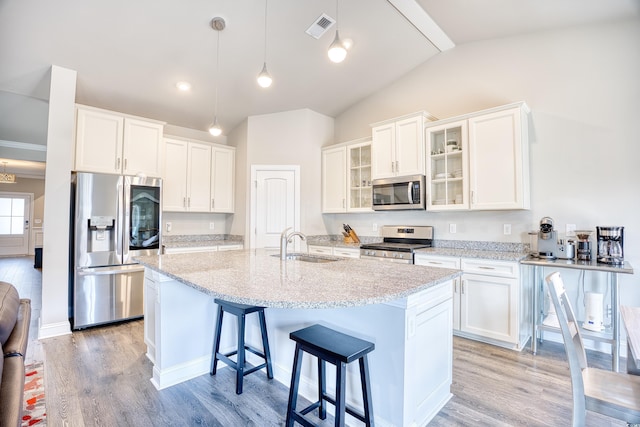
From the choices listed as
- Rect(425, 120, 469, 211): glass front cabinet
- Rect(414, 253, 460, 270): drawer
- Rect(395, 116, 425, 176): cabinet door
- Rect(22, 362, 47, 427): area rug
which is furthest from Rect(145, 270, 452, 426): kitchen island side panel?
Rect(395, 116, 425, 176): cabinet door

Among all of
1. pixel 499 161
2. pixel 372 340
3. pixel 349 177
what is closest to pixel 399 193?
pixel 349 177

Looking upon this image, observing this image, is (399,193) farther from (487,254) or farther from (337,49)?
(337,49)

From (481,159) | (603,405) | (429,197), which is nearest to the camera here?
(603,405)

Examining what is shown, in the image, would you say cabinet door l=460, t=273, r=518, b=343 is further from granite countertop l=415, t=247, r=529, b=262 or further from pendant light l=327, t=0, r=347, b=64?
pendant light l=327, t=0, r=347, b=64

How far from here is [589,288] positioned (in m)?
2.93

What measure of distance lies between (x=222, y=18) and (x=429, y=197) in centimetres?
291

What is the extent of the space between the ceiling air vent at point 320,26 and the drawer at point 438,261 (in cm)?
265

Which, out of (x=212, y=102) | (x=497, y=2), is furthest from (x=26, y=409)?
(x=497, y=2)

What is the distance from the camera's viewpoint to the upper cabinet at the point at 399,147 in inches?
147

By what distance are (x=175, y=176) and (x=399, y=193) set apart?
3.16 m

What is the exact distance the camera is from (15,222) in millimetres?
9695

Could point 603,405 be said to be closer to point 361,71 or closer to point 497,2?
point 497,2

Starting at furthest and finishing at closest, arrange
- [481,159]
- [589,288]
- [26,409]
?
[481,159]
[589,288]
[26,409]

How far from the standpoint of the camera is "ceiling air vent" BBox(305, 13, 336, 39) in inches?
124
